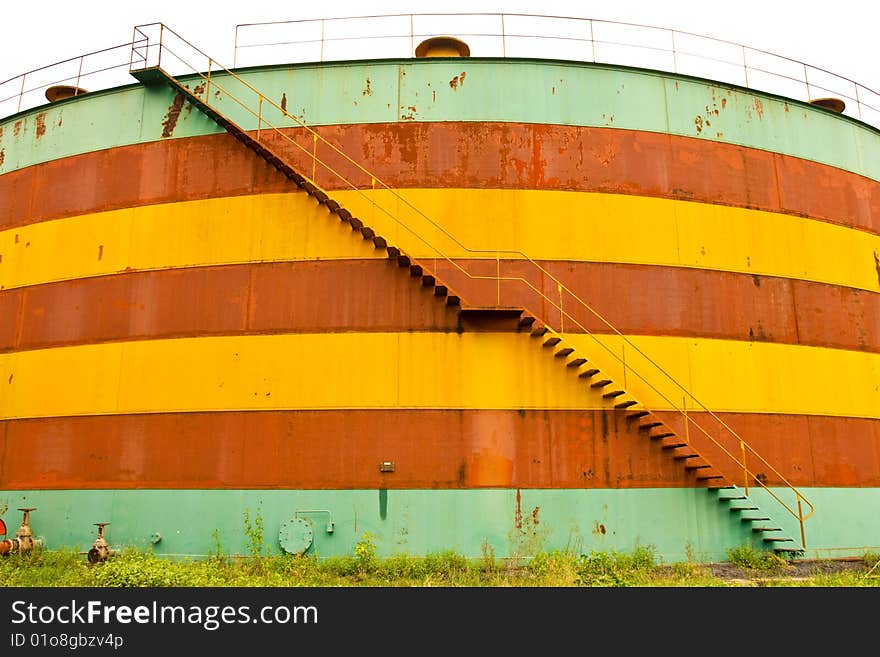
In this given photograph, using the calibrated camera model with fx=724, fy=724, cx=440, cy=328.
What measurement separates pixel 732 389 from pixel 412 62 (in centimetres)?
1077

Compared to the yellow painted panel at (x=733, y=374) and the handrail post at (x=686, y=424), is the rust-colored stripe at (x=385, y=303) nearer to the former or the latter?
the yellow painted panel at (x=733, y=374)

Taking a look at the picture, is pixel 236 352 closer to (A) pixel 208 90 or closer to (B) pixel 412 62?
(A) pixel 208 90

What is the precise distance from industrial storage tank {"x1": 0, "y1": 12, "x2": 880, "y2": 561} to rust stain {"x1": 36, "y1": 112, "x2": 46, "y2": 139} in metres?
1.20

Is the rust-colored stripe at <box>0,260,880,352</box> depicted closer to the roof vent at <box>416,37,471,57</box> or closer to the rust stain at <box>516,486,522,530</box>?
the rust stain at <box>516,486,522,530</box>

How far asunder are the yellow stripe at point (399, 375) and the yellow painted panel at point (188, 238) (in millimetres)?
1980

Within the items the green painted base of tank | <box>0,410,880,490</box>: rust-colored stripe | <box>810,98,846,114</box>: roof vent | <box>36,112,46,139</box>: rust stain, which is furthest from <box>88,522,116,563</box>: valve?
<box>810,98,846,114</box>: roof vent

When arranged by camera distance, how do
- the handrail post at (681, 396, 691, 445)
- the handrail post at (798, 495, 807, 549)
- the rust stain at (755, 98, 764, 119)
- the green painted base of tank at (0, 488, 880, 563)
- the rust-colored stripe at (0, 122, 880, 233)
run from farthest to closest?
the rust stain at (755, 98, 764, 119) → the rust-colored stripe at (0, 122, 880, 233) → the handrail post at (681, 396, 691, 445) → the green painted base of tank at (0, 488, 880, 563) → the handrail post at (798, 495, 807, 549)

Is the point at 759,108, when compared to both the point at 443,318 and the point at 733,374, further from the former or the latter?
the point at 443,318

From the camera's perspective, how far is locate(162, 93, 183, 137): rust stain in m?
18.1

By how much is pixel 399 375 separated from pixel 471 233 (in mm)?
3648

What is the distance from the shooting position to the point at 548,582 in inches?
503

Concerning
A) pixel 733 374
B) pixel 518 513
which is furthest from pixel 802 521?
pixel 518 513

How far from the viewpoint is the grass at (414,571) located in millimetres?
12820

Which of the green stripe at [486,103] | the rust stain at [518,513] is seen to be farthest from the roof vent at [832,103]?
A: the rust stain at [518,513]
